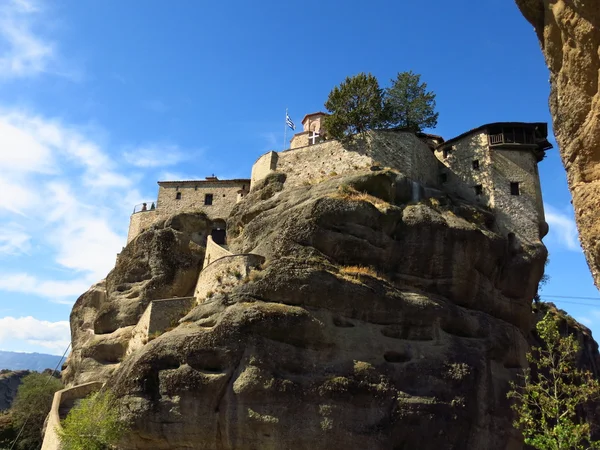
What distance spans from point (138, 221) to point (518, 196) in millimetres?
32020

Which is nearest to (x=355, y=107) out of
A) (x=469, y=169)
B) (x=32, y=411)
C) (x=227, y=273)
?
(x=469, y=169)

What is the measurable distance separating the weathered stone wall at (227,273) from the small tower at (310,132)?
2616cm

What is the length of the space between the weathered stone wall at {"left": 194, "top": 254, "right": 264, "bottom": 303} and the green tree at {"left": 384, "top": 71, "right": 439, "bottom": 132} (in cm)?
2114

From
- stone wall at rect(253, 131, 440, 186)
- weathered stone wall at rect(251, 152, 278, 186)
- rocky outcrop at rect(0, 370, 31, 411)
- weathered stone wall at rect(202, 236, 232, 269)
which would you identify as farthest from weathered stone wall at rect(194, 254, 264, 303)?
rocky outcrop at rect(0, 370, 31, 411)

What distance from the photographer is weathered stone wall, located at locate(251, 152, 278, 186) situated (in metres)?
41.4

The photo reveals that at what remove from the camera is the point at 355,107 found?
141ft

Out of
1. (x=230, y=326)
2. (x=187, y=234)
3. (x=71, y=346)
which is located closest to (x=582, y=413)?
(x=230, y=326)

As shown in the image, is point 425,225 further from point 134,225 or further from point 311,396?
point 134,225

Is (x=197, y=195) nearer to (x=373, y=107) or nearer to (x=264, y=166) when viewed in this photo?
(x=264, y=166)

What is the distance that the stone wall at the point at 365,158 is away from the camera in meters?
38.3

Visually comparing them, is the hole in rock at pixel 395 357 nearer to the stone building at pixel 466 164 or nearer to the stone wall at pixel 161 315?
the stone wall at pixel 161 315

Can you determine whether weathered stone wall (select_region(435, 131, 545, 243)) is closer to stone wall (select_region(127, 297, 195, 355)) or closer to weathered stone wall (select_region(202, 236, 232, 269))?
weathered stone wall (select_region(202, 236, 232, 269))

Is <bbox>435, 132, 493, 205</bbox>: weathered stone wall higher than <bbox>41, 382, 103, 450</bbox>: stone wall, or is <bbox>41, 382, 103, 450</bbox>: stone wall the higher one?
<bbox>435, 132, 493, 205</bbox>: weathered stone wall

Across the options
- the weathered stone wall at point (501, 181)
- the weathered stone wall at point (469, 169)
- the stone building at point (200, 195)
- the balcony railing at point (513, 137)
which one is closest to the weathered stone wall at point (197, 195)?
the stone building at point (200, 195)
